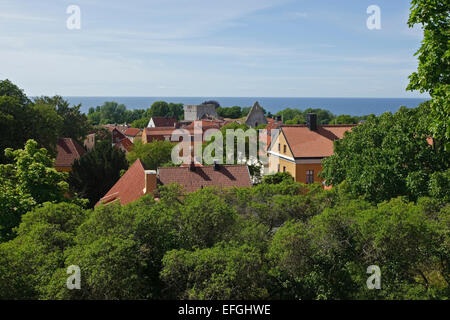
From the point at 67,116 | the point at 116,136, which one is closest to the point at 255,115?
the point at 116,136

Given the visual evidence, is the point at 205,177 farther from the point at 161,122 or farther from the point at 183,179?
the point at 161,122

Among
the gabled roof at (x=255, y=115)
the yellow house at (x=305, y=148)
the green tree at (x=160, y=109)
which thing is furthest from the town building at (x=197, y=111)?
the yellow house at (x=305, y=148)

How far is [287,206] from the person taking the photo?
15.7m

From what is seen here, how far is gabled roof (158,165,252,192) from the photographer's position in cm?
3359

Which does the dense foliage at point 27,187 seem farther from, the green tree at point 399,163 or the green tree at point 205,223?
the green tree at point 399,163

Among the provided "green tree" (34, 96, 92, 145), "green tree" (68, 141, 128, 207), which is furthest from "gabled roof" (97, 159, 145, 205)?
"green tree" (34, 96, 92, 145)

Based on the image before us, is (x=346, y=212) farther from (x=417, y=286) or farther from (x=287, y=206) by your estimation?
(x=417, y=286)

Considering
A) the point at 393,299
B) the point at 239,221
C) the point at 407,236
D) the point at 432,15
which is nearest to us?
the point at 393,299

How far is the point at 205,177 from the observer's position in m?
34.7

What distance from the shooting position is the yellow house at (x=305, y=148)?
138 ft

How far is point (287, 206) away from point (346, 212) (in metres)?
2.19

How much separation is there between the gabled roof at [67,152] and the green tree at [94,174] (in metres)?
13.1

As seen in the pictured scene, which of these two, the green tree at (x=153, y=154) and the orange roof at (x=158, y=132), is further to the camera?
the orange roof at (x=158, y=132)
